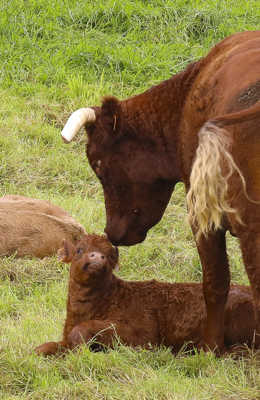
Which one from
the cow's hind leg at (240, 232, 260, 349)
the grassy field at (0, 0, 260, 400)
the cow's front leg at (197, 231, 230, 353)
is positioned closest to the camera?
the cow's hind leg at (240, 232, 260, 349)

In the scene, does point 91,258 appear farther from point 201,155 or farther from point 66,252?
point 201,155

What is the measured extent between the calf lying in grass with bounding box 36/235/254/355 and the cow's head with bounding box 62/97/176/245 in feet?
1.19

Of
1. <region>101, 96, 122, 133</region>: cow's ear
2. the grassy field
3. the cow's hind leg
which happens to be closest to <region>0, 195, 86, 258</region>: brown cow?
the grassy field

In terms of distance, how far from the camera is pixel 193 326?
6.13 metres

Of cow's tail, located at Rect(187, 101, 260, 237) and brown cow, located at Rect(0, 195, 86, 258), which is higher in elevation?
cow's tail, located at Rect(187, 101, 260, 237)

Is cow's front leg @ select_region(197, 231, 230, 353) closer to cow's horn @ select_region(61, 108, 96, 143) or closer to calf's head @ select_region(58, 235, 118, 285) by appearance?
calf's head @ select_region(58, 235, 118, 285)

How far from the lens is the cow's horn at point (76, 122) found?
6.02 metres

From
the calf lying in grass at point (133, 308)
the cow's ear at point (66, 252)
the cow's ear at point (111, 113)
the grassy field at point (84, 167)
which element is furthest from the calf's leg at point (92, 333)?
the cow's ear at point (111, 113)

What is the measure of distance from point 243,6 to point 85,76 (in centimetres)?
293

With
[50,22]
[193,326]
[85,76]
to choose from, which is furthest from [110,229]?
[50,22]

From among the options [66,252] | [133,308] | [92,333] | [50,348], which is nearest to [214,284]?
[133,308]

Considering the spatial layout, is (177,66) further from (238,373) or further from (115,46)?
(238,373)

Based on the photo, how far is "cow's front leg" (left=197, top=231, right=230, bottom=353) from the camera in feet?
18.2

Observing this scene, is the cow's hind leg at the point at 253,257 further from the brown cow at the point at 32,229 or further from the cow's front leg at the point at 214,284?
the brown cow at the point at 32,229
